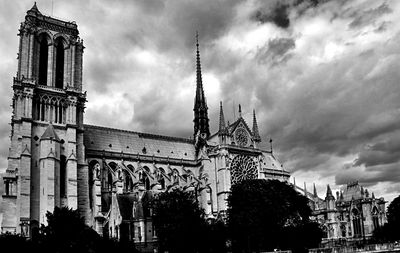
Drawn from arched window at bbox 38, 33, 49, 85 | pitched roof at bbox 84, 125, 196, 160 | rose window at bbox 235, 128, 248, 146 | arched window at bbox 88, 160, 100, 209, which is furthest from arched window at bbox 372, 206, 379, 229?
arched window at bbox 38, 33, 49, 85

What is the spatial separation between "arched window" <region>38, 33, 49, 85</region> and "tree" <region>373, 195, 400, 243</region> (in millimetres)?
56776

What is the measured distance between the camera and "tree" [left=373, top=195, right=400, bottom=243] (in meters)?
62.1

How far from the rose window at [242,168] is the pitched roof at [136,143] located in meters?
9.40

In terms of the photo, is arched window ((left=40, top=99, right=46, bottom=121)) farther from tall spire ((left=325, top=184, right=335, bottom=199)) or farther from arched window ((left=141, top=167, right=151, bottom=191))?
tall spire ((left=325, top=184, right=335, bottom=199))

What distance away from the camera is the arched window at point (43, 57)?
64606 mm

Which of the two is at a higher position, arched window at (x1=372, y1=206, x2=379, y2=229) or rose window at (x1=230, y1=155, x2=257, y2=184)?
rose window at (x1=230, y1=155, x2=257, y2=184)

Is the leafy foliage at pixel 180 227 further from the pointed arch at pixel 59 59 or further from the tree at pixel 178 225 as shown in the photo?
the pointed arch at pixel 59 59

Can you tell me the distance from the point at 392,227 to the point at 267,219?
24.9 metres

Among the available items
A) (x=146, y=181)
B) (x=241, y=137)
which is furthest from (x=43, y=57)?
(x=241, y=137)

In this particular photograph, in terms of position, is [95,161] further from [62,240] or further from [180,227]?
[62,240]

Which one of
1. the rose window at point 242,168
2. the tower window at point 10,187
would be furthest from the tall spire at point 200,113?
the tower window at point 10,187

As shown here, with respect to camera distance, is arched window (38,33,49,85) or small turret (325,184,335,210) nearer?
arched window (38,33,49,85)

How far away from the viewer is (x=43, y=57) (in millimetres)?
65938

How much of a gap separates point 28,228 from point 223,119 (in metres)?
→ 40.3
